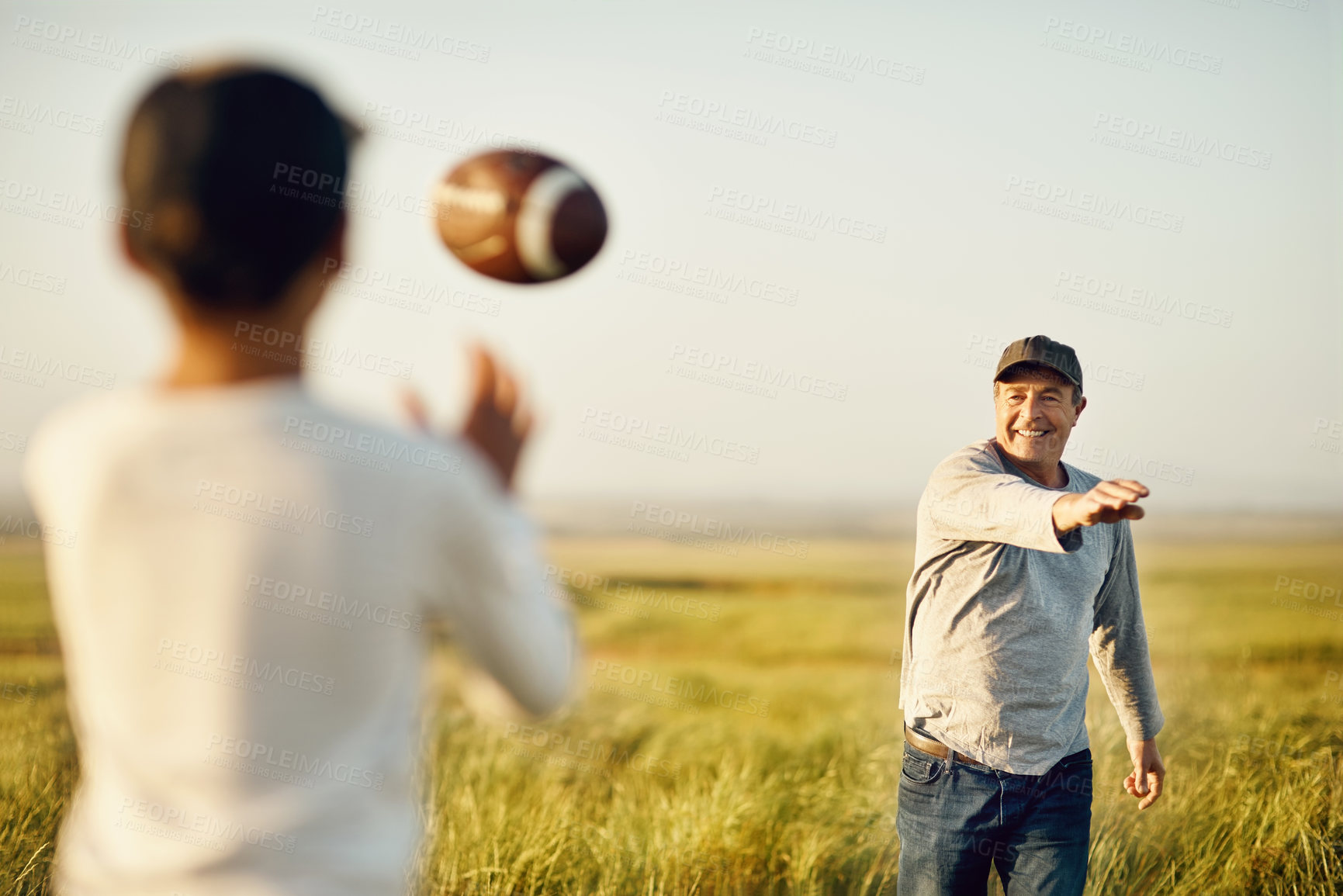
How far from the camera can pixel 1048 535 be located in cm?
270

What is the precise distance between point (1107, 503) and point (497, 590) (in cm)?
165

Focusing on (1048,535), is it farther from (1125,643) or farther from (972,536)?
(1125,643)

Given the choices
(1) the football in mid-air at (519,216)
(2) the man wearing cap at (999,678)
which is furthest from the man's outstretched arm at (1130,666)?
(1) the football in mid-air at (519,216)

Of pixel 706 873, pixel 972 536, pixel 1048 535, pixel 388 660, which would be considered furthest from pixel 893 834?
pixel 388 660

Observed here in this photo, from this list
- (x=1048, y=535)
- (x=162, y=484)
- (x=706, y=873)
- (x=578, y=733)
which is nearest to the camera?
(x=162, y=484)

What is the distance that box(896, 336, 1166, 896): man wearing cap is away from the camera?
3.09 m

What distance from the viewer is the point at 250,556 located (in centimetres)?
119

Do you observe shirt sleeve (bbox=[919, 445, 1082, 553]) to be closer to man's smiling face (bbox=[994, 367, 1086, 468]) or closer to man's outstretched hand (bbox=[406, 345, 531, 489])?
man's smiling face (bbox=[994, 367, 1086, 468])

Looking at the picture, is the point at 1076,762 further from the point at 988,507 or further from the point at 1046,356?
the point at 1046,356

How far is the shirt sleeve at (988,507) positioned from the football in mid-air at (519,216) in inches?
48.6

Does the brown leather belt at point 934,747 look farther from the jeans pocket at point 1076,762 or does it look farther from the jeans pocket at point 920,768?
the jeans pocket at point 1076,762

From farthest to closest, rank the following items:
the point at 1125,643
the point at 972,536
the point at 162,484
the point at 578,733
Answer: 1. the point at 578,733
2. the point at 1125,643
3. the point at 972,536
4. the point at 162,484

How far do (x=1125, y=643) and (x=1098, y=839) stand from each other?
4.56ft

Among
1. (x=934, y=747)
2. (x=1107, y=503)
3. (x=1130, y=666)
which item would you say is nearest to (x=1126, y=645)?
(x=1130, y=666)
